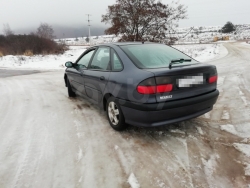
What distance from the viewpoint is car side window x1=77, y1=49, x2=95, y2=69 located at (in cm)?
416

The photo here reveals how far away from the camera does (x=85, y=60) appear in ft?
14.2

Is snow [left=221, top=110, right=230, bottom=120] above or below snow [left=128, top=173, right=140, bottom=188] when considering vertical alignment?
above

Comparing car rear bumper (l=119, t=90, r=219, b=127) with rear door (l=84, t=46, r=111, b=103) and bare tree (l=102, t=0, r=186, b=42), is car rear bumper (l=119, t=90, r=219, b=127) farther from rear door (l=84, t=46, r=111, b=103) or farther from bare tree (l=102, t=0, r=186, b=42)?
bare tree (l=102, t=0, r=186, b=42)

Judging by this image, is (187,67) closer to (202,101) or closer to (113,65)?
(202,101)

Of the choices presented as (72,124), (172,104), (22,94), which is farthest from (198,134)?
(22,94)

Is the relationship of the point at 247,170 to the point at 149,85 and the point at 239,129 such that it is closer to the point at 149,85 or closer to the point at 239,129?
the point at 239,129

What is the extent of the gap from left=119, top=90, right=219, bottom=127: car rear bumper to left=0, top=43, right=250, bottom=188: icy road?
370 millimetres

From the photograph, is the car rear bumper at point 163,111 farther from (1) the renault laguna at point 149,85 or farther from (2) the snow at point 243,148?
(2) the snow at point 243,148

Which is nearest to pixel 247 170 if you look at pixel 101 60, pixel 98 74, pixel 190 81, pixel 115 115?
pixel 190 81

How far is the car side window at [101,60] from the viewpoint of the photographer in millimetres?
3460

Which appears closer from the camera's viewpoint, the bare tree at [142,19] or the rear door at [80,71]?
the rear door at [80,71]

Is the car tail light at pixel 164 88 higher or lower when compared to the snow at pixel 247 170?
higher

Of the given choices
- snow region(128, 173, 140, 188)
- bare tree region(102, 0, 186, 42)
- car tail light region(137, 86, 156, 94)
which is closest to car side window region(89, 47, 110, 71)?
car tail light region(137, 86, 156, 94)

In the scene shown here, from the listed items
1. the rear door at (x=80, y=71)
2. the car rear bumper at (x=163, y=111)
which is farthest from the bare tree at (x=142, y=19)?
the car rear bumper at (x=163, y=111)
